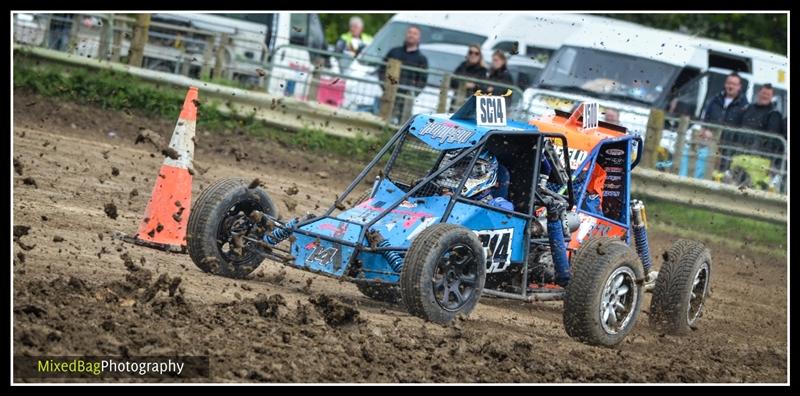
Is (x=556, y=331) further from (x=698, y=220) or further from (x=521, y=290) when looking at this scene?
(x=698, y=220)

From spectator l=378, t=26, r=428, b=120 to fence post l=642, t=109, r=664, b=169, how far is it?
2827mm

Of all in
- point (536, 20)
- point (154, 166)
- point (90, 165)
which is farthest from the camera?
point (536, 20)

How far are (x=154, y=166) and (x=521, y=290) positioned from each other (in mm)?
5312

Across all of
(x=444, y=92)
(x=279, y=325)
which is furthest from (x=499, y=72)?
(x=279, y=325)

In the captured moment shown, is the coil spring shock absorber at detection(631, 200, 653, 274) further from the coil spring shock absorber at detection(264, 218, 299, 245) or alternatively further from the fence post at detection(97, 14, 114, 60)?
the fence post at detection(97, 14, 114, 60)

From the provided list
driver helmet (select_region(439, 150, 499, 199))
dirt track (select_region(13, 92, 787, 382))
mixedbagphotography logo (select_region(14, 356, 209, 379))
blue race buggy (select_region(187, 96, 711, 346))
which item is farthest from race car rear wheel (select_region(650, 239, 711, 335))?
mixedbagphotography logo (select_region(14, 356, 209, 379))

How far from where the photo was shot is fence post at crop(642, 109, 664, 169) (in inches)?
583

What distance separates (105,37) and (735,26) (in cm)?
1190

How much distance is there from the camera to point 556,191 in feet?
27.3

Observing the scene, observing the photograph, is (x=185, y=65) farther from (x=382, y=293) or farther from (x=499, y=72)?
(x=382, y=293)

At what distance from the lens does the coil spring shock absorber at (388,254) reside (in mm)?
7355

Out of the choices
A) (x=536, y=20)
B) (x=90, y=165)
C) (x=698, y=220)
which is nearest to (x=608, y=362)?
(x=90, y=165)

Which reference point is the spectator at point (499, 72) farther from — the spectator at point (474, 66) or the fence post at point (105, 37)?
the fence post at point (105, 37)

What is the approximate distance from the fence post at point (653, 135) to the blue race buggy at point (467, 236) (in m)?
6.34
